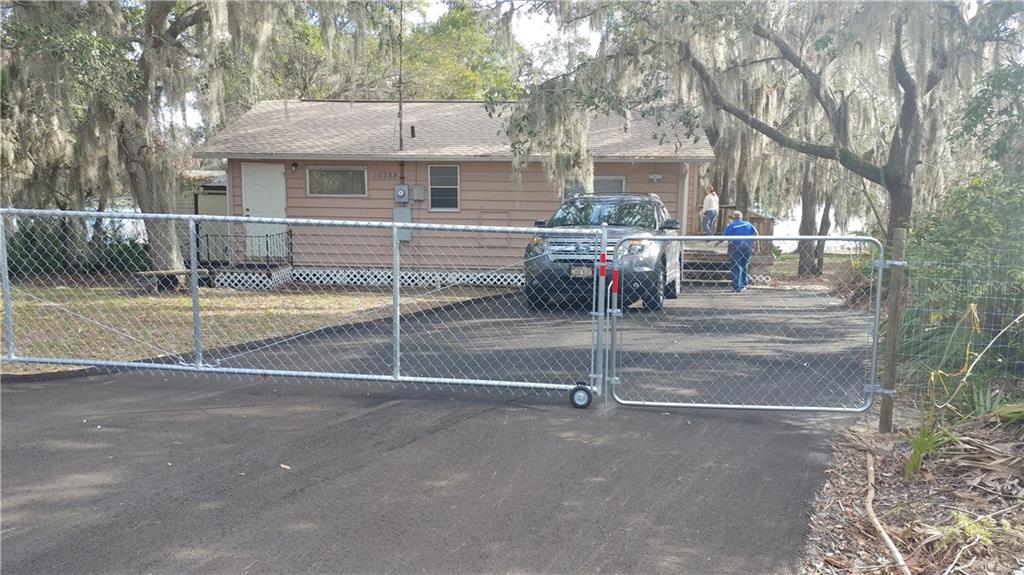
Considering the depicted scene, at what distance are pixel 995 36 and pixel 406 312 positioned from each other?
8.92 meters

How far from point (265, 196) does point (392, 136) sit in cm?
317

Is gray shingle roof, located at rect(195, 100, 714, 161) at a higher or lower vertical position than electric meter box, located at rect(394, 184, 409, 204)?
higher

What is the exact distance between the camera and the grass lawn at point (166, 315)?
8.35 meters

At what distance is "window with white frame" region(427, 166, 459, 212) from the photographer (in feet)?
53.9

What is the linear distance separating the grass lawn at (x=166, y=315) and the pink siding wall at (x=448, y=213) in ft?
4.49

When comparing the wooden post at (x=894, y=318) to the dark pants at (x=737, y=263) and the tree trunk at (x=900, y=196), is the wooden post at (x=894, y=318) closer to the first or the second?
the dark pants at (x=737, y=263)

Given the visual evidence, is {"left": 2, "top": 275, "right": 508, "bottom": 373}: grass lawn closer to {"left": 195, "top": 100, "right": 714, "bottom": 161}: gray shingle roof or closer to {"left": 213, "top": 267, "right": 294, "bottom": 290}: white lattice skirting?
{"left": 213, "top": 267, "right": 294, "bottom": 290}: white lattice skirting

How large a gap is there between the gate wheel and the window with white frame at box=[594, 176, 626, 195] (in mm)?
10524

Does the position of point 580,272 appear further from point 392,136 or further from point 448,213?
point 392,136

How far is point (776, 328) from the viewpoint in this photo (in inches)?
378

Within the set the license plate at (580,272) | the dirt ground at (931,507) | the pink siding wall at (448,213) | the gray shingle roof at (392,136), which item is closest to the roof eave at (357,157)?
the gray shingle roof at (392,136)

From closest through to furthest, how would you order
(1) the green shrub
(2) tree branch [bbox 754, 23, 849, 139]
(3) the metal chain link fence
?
(1) the green shrub → (3) the metal chain link fence → (2) tree branch [bbox 754, 23, 849, 139]

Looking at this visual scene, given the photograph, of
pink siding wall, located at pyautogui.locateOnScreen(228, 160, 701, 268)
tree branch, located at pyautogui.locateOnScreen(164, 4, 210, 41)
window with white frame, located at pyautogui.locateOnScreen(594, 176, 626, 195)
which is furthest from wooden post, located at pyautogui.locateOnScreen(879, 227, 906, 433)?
tree branch, located at pyautogui.locateOnScreen(164, 4, 210, 41)

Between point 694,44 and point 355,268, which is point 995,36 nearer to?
point 694,44
